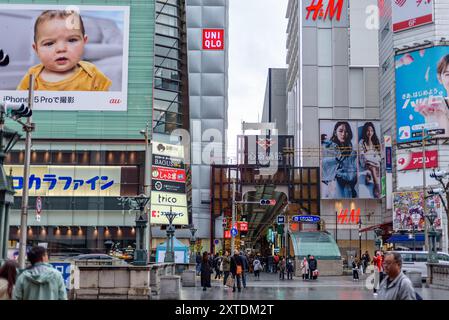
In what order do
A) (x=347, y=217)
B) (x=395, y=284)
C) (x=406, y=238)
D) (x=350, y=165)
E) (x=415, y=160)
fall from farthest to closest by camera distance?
(x=347, y=217) → (x=350, y=165) → (x=415, y=160) → (x=406, y=238) → (x=395, y=284)

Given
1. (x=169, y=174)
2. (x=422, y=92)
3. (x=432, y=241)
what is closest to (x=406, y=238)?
(x=422, y=92)

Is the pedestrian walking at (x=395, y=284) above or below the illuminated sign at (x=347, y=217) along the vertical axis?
below

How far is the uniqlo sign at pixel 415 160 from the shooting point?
65.9 meters

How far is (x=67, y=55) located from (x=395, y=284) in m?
59.8

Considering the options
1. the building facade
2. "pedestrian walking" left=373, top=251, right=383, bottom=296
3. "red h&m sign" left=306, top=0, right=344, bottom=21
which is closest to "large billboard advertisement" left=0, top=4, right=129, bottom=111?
the building facade

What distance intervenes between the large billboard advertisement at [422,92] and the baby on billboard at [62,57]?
30919mm

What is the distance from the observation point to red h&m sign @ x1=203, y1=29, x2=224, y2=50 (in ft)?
239

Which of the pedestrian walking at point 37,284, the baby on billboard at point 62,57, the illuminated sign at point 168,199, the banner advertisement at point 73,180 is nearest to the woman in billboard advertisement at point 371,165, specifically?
the illuminated sign at point 168,199

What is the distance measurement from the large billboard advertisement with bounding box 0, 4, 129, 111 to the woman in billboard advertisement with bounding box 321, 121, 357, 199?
30294 millimetres

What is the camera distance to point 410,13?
69062 millimetres

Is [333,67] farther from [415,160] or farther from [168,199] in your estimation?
[168,199]

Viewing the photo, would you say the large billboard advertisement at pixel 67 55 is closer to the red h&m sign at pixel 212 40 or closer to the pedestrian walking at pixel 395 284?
the red h&m sign at pixel 212 40

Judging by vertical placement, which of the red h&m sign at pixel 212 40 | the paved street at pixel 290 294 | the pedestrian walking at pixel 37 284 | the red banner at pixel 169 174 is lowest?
the paved street at pixel 290 294
